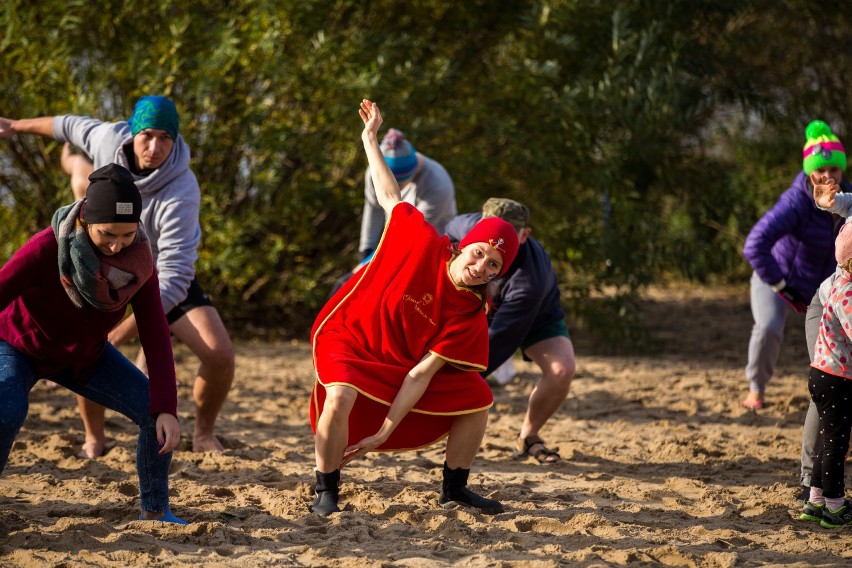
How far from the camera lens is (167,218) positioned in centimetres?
526

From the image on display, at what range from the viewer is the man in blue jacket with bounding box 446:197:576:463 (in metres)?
5.30

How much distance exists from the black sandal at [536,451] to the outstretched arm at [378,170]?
1.84 metres

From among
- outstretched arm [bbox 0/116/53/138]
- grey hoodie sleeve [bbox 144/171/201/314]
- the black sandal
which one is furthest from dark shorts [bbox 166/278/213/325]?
the black sandal

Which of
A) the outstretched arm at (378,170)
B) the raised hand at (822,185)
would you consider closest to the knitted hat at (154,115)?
the outstretched arm at (378,170)

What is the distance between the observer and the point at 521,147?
9.27 metres

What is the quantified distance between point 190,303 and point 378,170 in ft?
4.76

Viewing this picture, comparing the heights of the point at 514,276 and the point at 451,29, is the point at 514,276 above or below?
below

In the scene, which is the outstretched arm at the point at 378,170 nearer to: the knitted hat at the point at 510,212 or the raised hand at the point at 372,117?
the raised hand at the point at 372,117

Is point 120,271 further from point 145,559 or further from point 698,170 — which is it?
point 698,170

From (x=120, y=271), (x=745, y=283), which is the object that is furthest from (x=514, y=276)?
(x=745, y=283)

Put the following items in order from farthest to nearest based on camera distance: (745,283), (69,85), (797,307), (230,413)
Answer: (745,283), (69,85), (230,413), (797,307)

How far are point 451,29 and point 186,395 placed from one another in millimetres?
4410

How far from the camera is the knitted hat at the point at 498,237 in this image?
4.35 metres

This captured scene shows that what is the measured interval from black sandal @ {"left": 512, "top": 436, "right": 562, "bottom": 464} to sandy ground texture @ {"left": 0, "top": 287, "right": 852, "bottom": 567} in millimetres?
87
